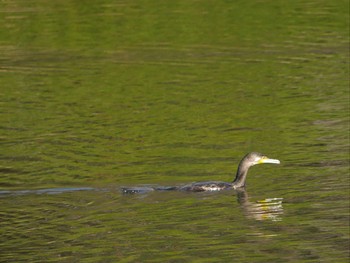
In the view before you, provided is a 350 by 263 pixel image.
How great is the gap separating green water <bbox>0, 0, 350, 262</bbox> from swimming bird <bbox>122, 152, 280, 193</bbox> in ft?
0.52

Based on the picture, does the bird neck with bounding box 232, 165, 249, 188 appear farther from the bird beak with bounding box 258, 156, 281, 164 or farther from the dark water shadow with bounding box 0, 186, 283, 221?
the bird beak with bounding box 258, 156, 281, 164

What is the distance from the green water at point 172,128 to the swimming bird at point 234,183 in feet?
0.52

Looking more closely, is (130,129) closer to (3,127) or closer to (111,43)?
(3,127)

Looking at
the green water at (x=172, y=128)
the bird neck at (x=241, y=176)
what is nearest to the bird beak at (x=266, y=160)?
the green water at (x=172, y=128)

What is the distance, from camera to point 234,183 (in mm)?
18922

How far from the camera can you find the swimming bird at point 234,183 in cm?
1828

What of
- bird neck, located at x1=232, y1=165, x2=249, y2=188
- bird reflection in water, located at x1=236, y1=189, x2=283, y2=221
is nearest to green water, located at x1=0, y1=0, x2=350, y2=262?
bird reflection in water, located at x1=236, y1=189, x2=283, y2=221

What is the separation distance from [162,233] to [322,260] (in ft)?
7.67

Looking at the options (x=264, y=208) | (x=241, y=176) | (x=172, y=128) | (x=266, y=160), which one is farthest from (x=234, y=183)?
(x=172, y=128)

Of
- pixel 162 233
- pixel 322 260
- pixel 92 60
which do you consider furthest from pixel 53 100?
pixel 322 260

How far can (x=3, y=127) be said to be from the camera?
22.7 metres

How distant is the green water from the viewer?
16.0 m

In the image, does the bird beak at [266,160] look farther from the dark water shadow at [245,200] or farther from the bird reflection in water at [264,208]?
the bird reflection in water at [264,208]

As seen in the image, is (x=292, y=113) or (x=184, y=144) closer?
(x=184, y=144)
